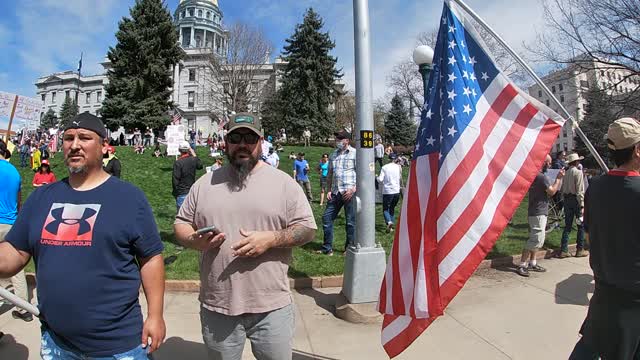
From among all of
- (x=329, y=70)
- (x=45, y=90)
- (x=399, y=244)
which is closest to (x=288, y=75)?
(x=329, y=70)

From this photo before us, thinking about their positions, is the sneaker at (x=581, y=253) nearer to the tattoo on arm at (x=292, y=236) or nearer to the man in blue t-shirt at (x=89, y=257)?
the tattoo on arm at (x=292, y=236)

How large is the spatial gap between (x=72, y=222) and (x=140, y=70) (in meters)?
Answer: 42.6

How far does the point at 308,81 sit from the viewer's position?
43.8 m

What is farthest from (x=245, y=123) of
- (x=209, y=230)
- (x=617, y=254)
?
(x=617, y=254)

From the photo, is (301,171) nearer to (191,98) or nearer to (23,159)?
(23,159)

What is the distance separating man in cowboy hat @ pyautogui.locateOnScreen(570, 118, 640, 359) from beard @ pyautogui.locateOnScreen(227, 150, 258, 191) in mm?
2213

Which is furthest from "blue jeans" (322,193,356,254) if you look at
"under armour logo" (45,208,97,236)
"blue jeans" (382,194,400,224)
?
"under armour logo" (45,208,97,236)

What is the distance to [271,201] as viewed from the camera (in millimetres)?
2424

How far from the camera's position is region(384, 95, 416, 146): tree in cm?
5169

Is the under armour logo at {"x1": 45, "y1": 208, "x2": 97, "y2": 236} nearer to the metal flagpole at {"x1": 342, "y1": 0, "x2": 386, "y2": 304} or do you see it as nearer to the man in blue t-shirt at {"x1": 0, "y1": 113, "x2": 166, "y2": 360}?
the man in blue t-shirt at {"x1": 0, "y1": 113, "x2": 166, "y2": 360}

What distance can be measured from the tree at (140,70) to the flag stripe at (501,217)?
40.6 m

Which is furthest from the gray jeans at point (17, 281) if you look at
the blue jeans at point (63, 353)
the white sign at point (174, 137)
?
the white sign at point (174, 137)

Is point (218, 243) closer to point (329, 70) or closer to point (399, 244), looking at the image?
point (399, 244)

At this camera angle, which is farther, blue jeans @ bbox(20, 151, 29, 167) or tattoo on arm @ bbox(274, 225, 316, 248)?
blue jeans @ bbox(20, 151, 29, 167)
